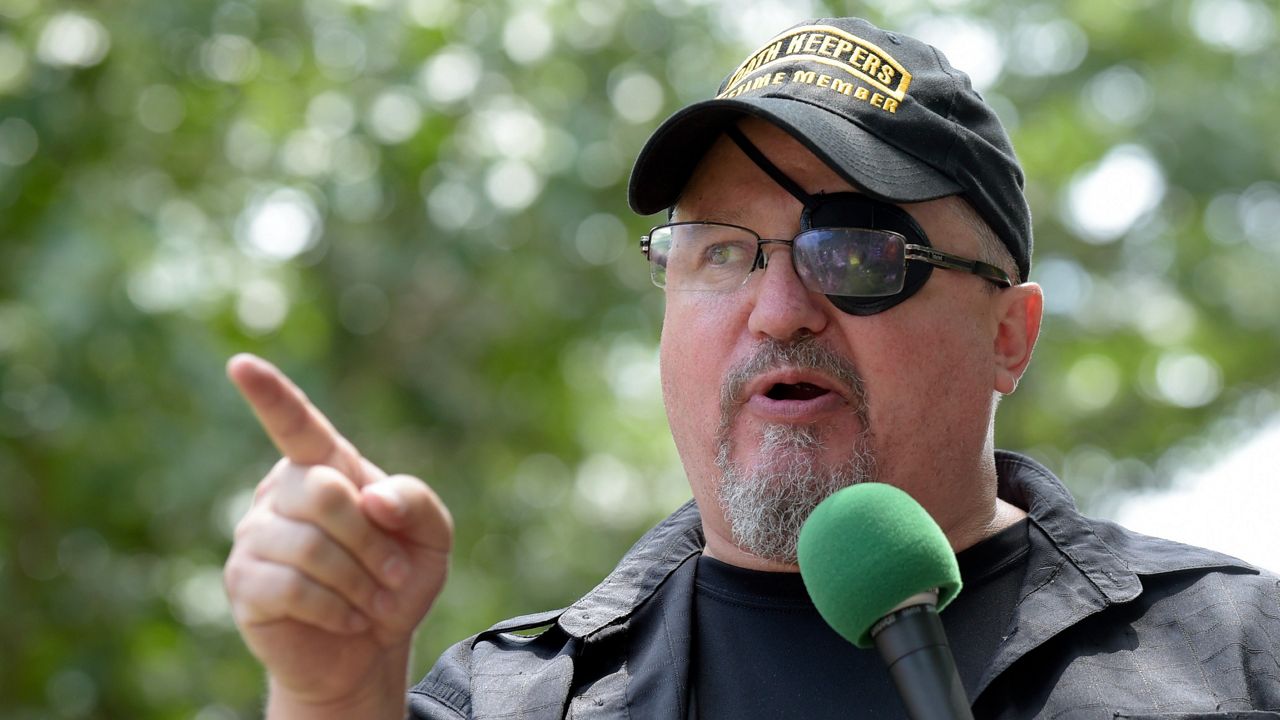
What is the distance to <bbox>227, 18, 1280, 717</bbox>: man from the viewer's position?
2.78 m

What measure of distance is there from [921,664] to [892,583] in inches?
5.0

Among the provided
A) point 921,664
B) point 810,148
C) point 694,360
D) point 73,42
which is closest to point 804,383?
point 694,360

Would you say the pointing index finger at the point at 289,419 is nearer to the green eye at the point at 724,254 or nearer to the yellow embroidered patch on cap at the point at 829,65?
the green eye at the point at 724,254

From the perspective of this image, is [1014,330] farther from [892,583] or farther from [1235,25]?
[1235,25]

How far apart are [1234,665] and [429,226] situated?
625 centimetres

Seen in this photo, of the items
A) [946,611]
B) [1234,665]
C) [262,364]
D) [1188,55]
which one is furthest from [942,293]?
[1188,55]

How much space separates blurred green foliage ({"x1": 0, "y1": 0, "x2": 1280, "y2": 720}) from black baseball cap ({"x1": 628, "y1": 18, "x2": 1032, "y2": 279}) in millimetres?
3770

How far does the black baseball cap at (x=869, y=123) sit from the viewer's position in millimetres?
2955

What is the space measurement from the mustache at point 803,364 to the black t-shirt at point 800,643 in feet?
1.33

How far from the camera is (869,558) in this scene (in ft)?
6.61

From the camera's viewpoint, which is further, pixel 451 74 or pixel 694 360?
pixel 451 74

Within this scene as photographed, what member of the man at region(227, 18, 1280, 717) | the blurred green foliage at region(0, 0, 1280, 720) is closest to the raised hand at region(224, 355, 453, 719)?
the man at region(227, 18, 1280, 717)

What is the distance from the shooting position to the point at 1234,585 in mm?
2832

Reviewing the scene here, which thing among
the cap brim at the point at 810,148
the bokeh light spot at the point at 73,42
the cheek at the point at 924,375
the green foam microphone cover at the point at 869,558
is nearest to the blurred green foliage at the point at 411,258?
the bokeh light spot at the point at 73,42
